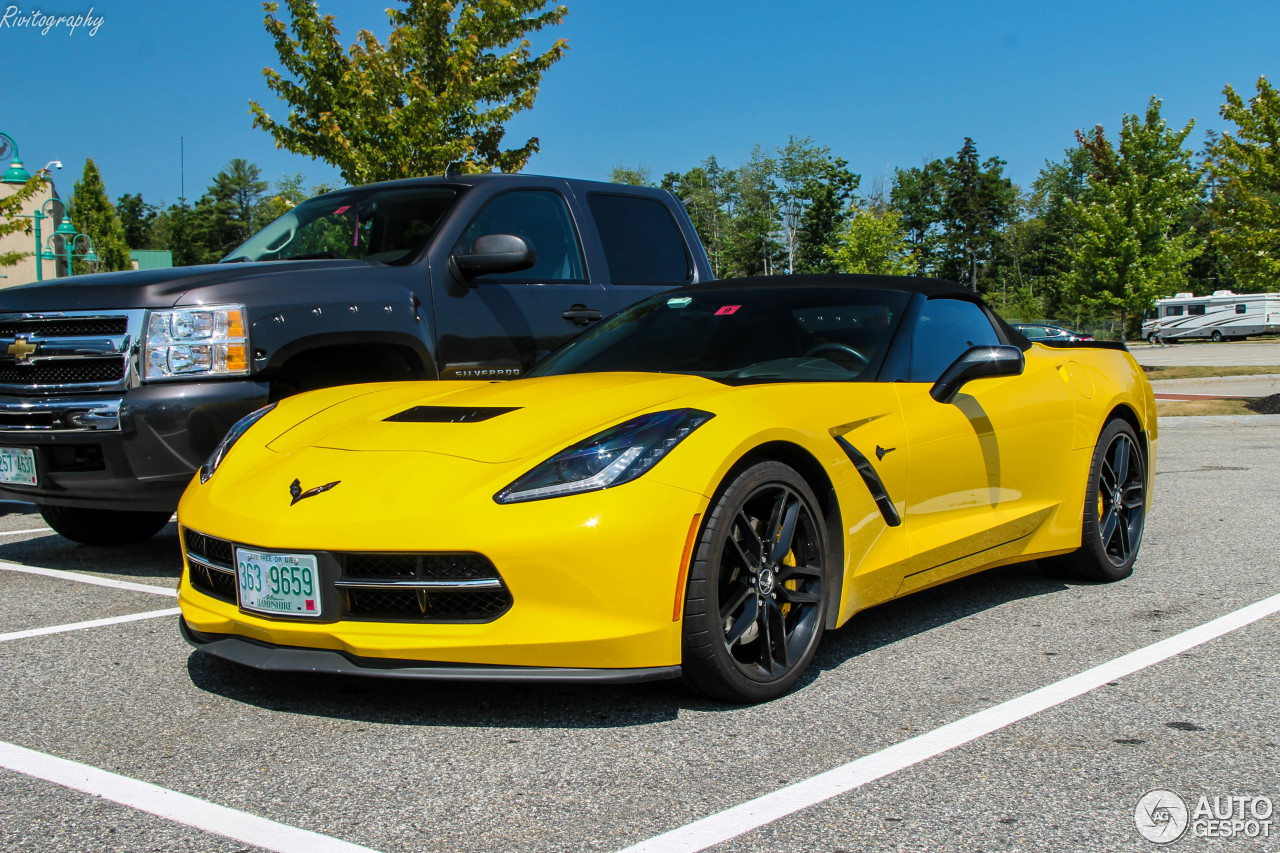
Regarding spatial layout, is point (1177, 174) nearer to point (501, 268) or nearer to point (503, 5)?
point (503, 5)

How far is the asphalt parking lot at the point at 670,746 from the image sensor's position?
7.95 feet

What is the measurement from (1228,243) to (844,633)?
18.8m

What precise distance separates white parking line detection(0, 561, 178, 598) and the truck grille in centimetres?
89

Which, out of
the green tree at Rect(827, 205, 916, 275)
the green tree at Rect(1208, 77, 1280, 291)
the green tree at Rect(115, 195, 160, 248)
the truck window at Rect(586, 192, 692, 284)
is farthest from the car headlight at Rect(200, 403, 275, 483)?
the green tree at Rect(115, 195, 160, 248)

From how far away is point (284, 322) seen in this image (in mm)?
4957

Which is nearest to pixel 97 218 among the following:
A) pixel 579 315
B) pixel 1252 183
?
pixel 1252 183

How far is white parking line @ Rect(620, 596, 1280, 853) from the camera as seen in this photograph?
2.38 meters

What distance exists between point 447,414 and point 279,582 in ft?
2.66

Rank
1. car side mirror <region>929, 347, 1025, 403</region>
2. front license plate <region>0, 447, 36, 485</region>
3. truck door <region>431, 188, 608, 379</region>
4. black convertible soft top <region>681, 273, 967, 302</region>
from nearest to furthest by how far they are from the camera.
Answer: car side mirror <region>929, 347, 1025, 403</region> < black convertible soft top <region>681, 273, 967, 302</region> < front license plate <region>0, 447, 36, 485</region> < truck door <region>431, 188, 608, 379</region>

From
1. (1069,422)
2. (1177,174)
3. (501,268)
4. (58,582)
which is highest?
(1177,174)

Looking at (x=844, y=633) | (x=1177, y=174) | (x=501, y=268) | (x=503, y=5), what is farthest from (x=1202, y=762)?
(x=1177, y=174)

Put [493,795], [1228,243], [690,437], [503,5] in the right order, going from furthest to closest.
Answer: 1. [1228,243]
2. [503,5]
3. [690,437]
4. [493,795]

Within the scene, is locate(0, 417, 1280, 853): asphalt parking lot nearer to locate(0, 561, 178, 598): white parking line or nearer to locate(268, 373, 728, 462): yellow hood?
locate(0, 561, 178, 598): white parking line

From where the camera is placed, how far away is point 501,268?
218 inches
